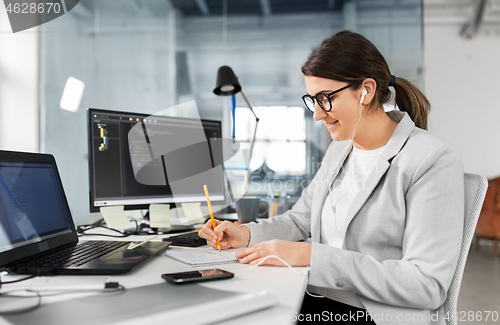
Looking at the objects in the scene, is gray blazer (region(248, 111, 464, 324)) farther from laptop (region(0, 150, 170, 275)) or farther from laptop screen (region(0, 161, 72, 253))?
laptop screen (region(0, 161, 72, 253))

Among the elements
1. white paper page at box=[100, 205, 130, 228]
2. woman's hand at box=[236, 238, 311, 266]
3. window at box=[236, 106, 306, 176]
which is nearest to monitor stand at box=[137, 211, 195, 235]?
white paper page at box=[100, 205, 130, 228]

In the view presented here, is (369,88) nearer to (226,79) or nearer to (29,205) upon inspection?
(226,79)

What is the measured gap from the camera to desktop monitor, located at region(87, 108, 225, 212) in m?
1.29

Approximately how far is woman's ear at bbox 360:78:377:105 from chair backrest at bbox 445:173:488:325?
326 mm

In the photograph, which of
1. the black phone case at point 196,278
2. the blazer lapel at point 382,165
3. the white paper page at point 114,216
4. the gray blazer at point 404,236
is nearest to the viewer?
the black phone case at point 196,278

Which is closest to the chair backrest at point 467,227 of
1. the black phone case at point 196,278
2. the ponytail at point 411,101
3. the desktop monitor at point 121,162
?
the ponytail at point 411,101

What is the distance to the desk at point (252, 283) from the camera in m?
0.54

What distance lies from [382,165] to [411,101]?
287mm

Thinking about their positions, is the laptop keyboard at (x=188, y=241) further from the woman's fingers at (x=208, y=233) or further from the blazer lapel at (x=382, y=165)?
the blazer lapel at (x=382, y=165)

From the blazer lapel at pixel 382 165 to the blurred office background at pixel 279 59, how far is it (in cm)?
227

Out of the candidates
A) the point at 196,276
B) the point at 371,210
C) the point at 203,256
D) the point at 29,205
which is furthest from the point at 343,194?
the point at 29,205

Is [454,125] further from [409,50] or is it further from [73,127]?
[73,127]

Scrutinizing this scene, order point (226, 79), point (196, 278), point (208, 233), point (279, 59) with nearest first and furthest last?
point (196, 278)
point (208, 233)
point (226, 79)
point (279, 59)

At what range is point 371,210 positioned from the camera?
0.93 meters
